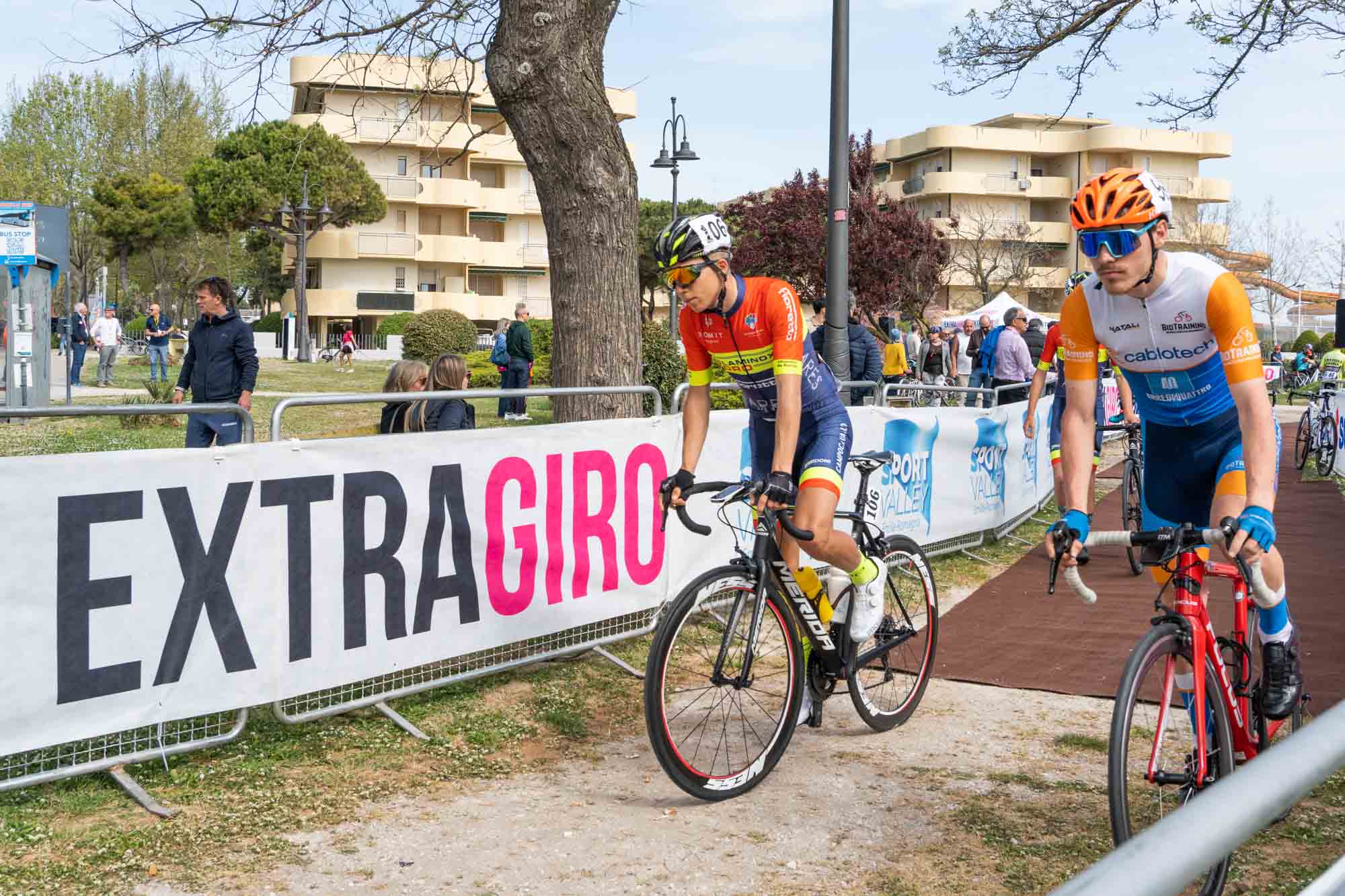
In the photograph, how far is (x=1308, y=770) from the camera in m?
1.37

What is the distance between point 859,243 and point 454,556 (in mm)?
43909

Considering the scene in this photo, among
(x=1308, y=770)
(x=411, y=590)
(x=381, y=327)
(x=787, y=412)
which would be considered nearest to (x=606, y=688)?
(x=411, y=590)

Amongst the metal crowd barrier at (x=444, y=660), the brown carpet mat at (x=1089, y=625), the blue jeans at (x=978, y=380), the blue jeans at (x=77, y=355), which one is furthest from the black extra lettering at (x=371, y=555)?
the blue jeans at (x=77, y=355)

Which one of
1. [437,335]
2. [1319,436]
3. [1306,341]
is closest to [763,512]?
[1319,436]

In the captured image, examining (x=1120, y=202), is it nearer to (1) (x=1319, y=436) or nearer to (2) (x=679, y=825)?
(2) (x=679, y=825)

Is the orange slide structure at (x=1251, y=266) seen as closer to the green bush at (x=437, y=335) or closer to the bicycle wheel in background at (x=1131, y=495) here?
the green bush at (x=437, y=335)

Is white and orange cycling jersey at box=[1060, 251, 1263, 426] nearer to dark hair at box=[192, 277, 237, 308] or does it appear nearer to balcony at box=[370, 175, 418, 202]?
dark hair at box=[192, 277, 237, 308]

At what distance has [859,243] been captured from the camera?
48.2 metres

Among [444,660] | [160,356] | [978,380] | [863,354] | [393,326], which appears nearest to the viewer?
[444,660]

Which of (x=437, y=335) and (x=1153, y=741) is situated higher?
(x=437, y=335)

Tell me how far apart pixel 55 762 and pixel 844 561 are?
10.2 feet

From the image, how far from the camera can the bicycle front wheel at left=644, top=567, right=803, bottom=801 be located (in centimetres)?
456

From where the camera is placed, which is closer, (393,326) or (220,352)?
(220,352)

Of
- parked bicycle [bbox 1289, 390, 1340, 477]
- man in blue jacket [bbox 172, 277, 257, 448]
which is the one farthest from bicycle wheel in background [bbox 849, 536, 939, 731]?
parked bicycle [bbox 1289, 390, 1340, 477]
